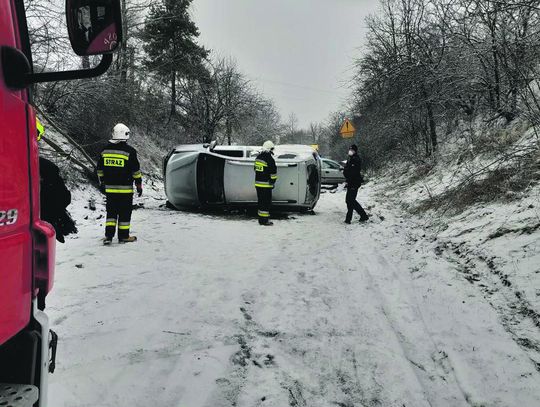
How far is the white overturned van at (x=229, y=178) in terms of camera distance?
9.39 m

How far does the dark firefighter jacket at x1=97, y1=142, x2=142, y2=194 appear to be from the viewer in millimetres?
6207

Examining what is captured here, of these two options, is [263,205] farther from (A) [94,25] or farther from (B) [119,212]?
(A) [94,25]

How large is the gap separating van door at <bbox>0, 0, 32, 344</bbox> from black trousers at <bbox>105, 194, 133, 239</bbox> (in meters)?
5.04

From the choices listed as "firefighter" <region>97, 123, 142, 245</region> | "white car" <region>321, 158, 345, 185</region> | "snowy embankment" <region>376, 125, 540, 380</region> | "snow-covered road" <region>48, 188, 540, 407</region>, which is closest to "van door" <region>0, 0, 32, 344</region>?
"snow-covered road" <region>48, 188, 540, 407</region>

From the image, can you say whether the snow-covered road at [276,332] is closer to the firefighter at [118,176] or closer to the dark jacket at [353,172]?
the firefighter at [118,176]

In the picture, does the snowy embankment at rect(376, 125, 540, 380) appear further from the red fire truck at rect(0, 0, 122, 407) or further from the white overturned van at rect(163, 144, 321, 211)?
the red fire truck at rect(0, 0, 122, 407)

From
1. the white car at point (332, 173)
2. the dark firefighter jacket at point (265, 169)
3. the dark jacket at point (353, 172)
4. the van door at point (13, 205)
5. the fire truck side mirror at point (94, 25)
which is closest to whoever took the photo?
the van door at point (13, 205)

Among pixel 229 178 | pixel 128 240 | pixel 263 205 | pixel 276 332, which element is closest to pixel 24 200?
pixel 276 332

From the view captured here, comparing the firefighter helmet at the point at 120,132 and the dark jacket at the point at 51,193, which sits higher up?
the firefighter helmet at the point at 120,132

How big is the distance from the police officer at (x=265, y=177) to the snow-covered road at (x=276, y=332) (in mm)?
2701

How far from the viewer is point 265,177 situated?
8617 mm

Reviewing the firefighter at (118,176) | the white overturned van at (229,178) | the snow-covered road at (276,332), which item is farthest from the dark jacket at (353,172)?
the firefighter at (118,176)

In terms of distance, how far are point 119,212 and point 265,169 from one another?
A: 3.35 m

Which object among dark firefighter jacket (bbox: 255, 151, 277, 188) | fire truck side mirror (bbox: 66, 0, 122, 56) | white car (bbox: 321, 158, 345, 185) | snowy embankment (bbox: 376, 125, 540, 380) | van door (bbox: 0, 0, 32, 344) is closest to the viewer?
van door (bbox: 0, 0, 32, 344)
